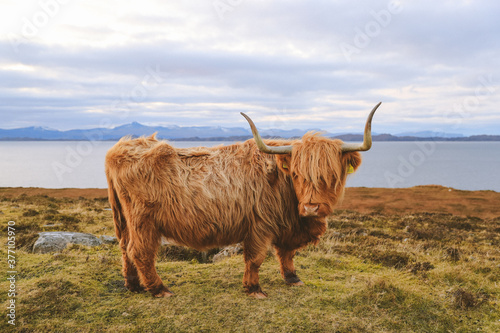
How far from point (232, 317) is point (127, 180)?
2187 mm

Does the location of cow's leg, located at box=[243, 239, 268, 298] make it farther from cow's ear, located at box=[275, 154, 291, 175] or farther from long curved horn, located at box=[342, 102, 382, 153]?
long curved horn, located at box=[342, 102, 382, 153]

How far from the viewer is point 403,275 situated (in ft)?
18.2

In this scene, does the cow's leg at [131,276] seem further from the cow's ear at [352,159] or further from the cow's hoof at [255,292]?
the cow's ear at [352,159]

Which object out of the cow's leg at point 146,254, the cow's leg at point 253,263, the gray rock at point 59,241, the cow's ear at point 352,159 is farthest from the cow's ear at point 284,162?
the gray rock at point 59,241

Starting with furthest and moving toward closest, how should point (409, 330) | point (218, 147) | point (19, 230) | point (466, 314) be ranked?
point (19, 230), point (218, 147), point (466, 314), point (409, 330)

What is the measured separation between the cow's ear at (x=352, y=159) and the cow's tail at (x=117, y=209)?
322cm

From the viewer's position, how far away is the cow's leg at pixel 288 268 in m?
5.07

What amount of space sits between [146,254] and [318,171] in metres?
2.53

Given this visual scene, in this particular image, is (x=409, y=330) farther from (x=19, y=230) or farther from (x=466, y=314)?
(x=19, y=230)

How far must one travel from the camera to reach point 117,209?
479cm

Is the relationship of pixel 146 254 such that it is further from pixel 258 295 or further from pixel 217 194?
pixel 258 295

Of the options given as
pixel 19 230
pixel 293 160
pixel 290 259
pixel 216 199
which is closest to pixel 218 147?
pixel 216 199

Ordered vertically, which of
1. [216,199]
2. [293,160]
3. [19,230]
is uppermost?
[293,160]

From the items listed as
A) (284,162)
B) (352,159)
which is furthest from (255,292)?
(352,159)
